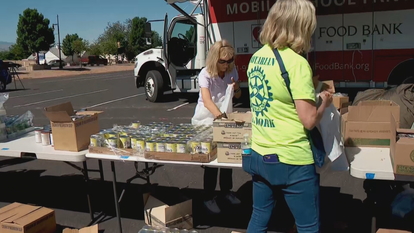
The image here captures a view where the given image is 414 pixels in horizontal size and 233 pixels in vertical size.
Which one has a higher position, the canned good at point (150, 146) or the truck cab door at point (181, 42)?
the truck cab door at point (181, 42)

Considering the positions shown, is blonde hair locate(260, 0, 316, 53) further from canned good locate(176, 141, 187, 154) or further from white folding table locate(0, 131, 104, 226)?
white folding table locate(0, 131, 104, 226)

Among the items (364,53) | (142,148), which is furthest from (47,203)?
(364,53)

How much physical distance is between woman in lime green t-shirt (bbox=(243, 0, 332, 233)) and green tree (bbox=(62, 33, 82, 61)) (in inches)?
3026

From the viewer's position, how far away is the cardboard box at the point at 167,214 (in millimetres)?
3652

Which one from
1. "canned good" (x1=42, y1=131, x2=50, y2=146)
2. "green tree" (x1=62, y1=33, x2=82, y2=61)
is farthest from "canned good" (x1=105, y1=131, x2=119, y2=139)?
"green tree" (x1=62, y1=33, x2=82, y2=61)

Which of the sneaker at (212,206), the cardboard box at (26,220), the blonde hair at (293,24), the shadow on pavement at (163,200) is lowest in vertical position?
the shadow on pavement at (163,200)

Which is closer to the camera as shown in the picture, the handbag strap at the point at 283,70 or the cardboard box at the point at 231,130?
the handbag strap at the point at 283,70

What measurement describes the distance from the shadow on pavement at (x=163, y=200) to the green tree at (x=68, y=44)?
73303 millimetres

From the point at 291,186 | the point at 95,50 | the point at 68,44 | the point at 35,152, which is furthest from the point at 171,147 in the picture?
the point at 68,44

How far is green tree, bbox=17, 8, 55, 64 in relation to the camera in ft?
161

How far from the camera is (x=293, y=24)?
6.80ft

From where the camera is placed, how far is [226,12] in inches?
392

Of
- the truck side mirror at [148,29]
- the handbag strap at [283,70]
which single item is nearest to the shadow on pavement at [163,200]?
→ the handbag strap at [283,70]

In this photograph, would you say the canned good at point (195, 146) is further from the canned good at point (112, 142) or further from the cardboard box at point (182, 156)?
the canned good at point (112, 142)
